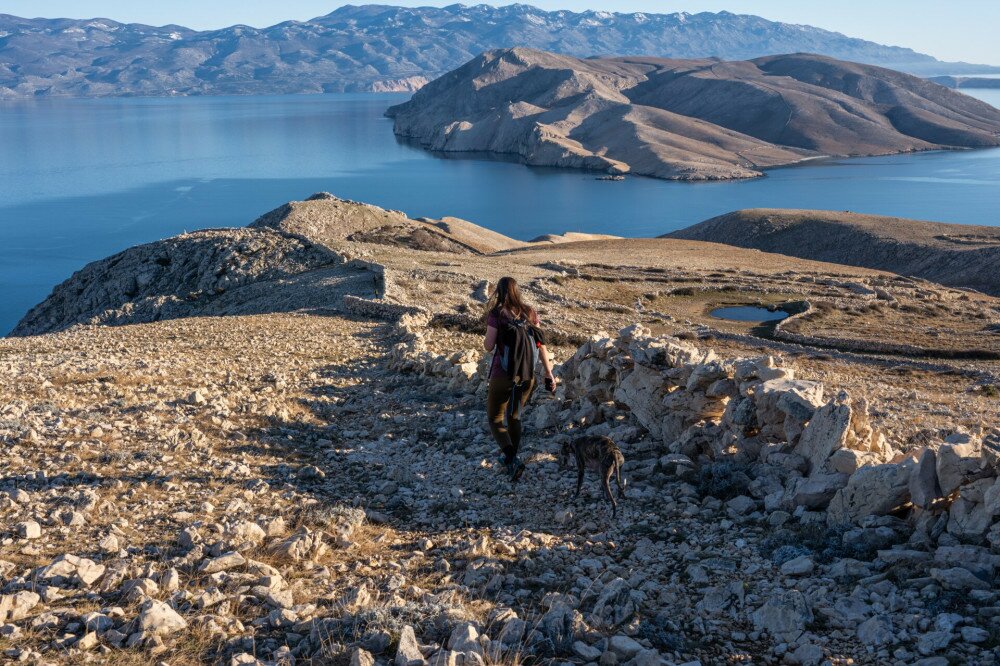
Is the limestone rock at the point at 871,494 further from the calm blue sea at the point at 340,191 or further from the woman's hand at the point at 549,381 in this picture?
the calm blue sea at the point at 340,191

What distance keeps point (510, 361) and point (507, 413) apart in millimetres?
717

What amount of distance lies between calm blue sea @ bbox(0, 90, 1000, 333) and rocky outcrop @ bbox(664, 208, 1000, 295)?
14630 mm

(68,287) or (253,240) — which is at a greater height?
(253,240)

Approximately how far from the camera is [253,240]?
3762 cm

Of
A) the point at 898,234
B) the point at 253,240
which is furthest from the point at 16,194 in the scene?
the point at 898,234

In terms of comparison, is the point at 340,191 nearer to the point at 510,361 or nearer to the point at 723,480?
the point at 510,361

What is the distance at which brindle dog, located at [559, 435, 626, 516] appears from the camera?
8406mm

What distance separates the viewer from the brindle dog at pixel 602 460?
8406 mm

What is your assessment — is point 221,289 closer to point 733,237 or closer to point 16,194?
point 733,237

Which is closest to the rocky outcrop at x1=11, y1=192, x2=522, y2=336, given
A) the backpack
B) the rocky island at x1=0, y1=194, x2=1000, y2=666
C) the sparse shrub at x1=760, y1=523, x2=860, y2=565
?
the rocky island at x1=0, y1=194, x2=1000, y2=666

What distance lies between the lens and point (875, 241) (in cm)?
7400

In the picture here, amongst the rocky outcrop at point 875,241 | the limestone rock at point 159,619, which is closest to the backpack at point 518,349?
the limestone rock at point 159,619

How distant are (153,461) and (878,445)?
8.27m

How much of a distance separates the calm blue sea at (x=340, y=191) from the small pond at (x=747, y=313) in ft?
161
